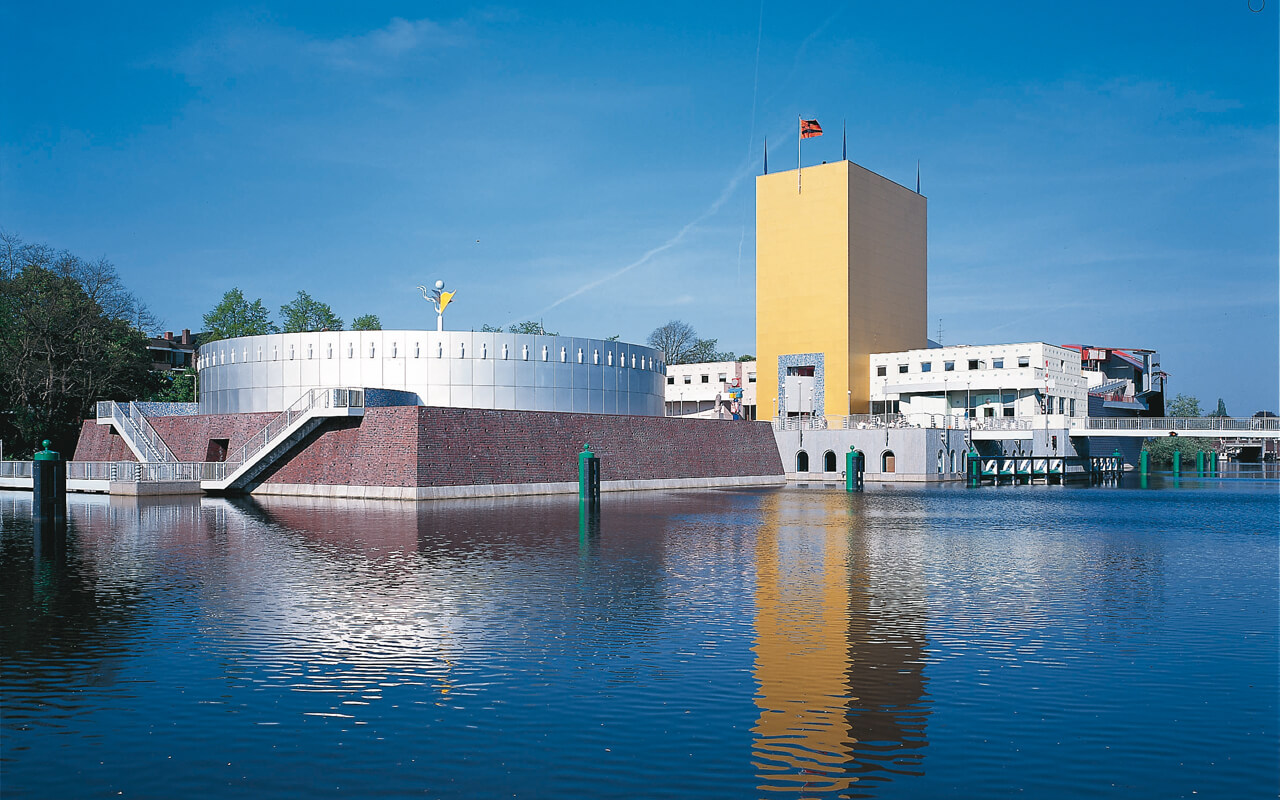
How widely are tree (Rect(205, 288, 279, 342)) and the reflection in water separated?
9218cm

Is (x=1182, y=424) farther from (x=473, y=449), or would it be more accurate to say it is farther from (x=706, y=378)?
(x=473, y=449)

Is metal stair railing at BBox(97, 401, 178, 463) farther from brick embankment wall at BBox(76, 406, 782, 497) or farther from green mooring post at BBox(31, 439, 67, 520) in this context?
green mooring post at BBox(31, 439, 67, 520)

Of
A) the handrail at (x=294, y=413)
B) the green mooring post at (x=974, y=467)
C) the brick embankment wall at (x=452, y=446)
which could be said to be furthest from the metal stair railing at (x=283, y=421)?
the green mooring post at (x=974, y=467)

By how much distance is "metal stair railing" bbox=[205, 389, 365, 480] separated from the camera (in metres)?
42.0

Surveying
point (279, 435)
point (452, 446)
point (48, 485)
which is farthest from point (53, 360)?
point (48, 485)

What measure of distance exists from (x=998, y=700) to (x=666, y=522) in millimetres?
19077

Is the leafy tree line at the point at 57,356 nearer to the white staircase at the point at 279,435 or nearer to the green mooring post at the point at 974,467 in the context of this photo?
the white staircase at the point at 279,435

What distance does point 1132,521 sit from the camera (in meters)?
30.0

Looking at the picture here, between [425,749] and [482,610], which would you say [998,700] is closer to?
[425,749]

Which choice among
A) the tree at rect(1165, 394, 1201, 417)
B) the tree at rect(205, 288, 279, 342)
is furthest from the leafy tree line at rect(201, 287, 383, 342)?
the tree at rect(1165, 394, 1201, 417)

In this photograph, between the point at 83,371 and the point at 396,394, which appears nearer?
the point at 396,394

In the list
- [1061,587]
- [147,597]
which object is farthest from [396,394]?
[1061,587]

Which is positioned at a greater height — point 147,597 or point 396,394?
point 396,394

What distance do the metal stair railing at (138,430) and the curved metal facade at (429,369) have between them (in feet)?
11.6
